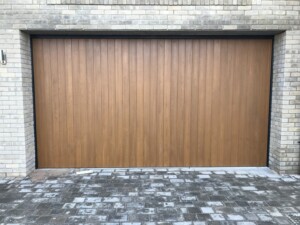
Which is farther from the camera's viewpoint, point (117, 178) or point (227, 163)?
point (227, 163)

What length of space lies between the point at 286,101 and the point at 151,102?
7.51 feet

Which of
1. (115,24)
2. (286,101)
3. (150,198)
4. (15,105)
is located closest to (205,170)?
(150,198)

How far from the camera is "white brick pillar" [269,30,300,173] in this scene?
4.49 metres

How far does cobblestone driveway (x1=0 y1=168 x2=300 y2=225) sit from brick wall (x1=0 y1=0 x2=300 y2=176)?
2.96 feet

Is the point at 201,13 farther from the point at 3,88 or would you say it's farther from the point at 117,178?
the point at 3,88

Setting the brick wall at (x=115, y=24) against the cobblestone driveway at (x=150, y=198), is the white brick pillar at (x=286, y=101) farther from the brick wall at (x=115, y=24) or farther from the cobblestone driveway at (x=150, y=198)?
the cobblestone driveway at (x=150, y=198)

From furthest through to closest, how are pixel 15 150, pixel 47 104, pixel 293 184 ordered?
pixel 47 104 → pixel 15 150 → pixel 293 184

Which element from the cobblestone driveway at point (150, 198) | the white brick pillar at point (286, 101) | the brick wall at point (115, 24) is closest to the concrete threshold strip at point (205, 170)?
the cobblestone driveway at point (150, 198)

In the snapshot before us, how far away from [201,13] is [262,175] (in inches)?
114

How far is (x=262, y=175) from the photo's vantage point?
467cm

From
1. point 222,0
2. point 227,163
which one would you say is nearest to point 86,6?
point 222,0

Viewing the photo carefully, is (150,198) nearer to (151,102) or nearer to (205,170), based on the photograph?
(205,170)

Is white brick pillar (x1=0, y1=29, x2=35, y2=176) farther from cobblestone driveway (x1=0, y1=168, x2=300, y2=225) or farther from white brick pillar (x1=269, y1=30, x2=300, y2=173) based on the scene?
white brick pillar (x1=269, y1=30, x2=300, y2=173)

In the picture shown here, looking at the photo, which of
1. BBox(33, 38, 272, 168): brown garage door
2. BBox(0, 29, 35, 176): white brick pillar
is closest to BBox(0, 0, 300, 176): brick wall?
BBox(0, 29, 35, 176): white brick pillar
